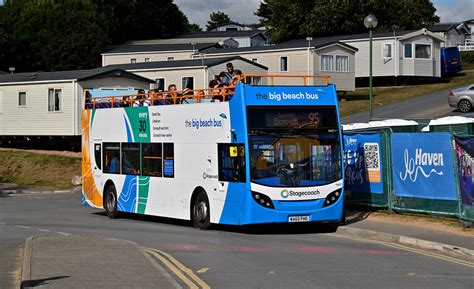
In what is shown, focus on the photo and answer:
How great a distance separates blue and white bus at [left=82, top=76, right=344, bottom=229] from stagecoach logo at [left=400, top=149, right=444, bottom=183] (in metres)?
2.18

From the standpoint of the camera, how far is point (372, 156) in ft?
71.0

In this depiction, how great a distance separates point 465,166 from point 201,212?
6.22 m

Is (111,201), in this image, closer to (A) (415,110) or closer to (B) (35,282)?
(B) (35,282)

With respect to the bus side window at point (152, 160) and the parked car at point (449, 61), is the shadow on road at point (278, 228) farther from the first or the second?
the parked car at point (449, 61)

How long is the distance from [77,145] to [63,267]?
115 feet

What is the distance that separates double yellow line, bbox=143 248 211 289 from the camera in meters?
11.1

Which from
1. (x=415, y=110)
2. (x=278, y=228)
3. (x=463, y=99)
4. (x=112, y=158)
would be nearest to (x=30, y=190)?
(x=112, y=158)

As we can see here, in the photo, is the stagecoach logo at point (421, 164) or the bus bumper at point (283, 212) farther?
the stagecoach logo at point (421, 164)

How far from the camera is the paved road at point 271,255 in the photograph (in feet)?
38.4

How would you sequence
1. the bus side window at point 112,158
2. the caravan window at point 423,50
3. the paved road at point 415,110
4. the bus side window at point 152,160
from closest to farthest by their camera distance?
the bus side window at point 152,160 < the bus side window at point 112,158 < the paved road at point 415,110 < the caravan window at point 423,50

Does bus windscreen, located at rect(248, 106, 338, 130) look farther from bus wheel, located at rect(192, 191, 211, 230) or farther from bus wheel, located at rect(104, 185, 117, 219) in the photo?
bus wheel, located at rect(104, 185, 117, 219)

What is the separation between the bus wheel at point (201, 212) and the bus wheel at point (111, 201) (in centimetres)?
445

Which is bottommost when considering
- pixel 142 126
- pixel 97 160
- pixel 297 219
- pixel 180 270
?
pixel 180 270

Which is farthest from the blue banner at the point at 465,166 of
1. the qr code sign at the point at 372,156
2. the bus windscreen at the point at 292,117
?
the qr code sign at the point at 372,156
